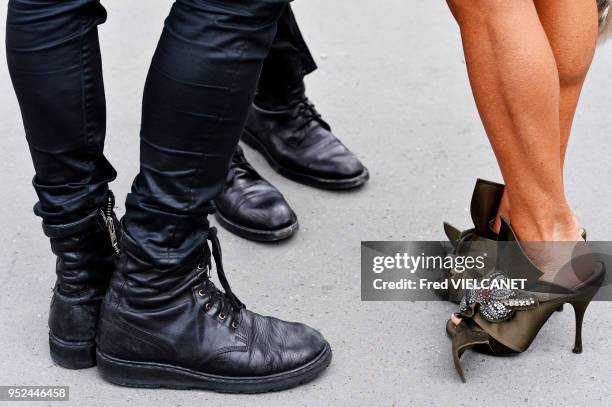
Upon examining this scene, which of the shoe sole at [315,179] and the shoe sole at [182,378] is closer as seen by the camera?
the shoe sole at [182,378]

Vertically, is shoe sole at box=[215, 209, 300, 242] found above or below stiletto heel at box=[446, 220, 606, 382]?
below

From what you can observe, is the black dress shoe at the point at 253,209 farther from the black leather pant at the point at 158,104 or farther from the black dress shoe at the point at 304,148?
the black leather pant at the point at 158,104

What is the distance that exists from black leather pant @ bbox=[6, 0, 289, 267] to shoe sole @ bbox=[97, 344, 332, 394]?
231 millimetres

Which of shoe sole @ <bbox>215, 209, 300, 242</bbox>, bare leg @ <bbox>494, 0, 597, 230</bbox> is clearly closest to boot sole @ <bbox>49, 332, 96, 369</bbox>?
shoe sole @ <bbox>215, 209, 300, 242</bbox>

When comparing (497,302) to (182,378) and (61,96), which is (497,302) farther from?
(61,96)

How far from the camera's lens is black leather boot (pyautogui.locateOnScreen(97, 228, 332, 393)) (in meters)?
1.79

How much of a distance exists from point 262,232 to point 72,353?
629 mm

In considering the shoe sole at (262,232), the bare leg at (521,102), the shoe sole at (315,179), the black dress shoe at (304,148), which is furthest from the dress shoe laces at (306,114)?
the bare leg at (521,102)

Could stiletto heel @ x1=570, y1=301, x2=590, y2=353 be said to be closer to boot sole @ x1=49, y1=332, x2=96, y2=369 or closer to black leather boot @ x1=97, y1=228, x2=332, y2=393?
black leather boot @ x1=97, y1=228, x2=332, y2=393

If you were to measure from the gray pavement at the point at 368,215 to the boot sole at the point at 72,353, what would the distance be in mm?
18

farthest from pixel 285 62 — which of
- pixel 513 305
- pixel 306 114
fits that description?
pixel 513 305

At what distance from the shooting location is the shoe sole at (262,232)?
236 cm

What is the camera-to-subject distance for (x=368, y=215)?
2.50 meters

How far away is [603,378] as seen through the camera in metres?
1.93
